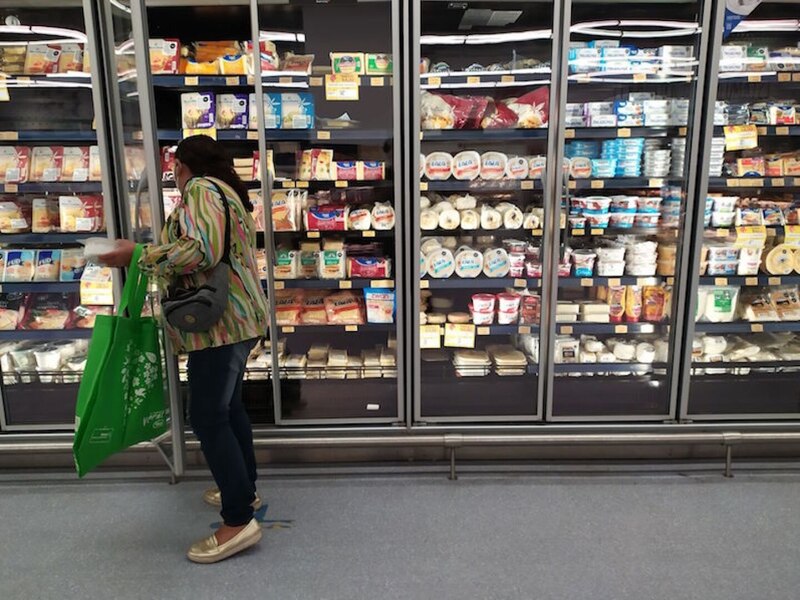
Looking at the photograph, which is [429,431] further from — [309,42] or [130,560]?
[309,42]

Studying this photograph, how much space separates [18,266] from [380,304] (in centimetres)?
200

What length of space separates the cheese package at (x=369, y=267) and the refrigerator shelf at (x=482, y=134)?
27.6 inches

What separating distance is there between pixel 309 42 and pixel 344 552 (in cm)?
265

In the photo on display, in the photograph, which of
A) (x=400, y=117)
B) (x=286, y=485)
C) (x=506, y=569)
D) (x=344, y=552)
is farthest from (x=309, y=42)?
(x=506, y=569)

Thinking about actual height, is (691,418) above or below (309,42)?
below

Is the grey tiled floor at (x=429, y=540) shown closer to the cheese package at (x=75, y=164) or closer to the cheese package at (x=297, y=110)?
the cheese package at (x=75, y=164)

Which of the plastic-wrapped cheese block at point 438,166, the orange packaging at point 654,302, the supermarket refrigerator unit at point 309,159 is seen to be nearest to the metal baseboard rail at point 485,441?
the supermarket refrigerator unit at point 309,159

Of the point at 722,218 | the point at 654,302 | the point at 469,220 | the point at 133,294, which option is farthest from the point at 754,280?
the point at 133,294

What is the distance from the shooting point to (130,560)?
2213mm

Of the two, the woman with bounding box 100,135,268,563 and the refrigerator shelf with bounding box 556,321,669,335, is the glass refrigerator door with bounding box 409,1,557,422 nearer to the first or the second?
the refrigerator shelf with bounding box 556,321,669,335

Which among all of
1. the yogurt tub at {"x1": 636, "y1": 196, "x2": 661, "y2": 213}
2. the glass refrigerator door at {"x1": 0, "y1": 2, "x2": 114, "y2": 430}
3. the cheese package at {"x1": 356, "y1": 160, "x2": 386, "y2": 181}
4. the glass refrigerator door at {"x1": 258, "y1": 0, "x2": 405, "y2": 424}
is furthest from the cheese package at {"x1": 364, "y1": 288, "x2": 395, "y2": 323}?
the yogurt tub at {"x1": 636, "y1": 196, "x2": 661, "y2": 213}

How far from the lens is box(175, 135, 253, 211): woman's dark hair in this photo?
207cm

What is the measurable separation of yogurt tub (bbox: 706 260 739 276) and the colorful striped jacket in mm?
2418

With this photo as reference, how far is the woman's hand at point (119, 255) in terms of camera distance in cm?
193
